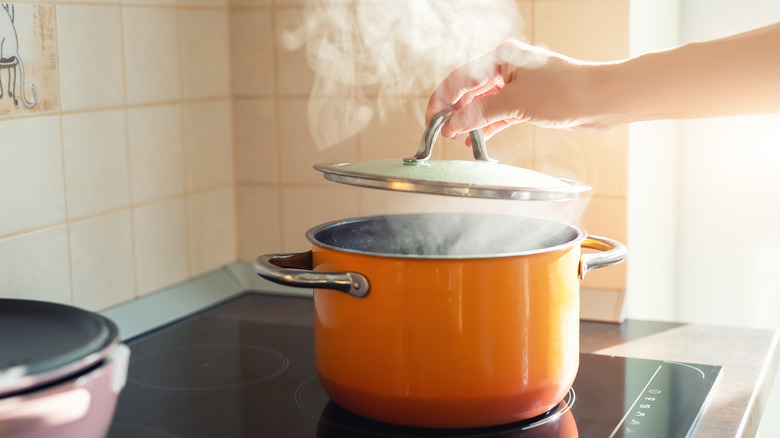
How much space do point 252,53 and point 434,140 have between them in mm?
646

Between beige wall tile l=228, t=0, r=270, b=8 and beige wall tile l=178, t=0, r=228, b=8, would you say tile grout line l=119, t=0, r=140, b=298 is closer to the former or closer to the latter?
beige wall tile l=178, t=0, r=228, b=8

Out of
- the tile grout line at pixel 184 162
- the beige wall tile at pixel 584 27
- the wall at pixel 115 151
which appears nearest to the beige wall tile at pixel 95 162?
the wall at pixel 115 151

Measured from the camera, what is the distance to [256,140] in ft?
4.49

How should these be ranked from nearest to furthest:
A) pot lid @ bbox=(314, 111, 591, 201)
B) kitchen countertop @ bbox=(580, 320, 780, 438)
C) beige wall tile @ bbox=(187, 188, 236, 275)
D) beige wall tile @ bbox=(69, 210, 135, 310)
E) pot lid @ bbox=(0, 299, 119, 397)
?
pot lid @ bbox=(0, 299, 119, 397) → pot lid @ bbox=(314, 111, 591, 201) → kitchen countertop @ bbox=(580, 320, 780, 438) → beige wall tile @ bbox=(69, 210, 135, 310) → beige wall tile @ bbox=(187, 188, 236, 275)

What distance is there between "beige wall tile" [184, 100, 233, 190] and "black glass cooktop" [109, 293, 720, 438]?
292 mm

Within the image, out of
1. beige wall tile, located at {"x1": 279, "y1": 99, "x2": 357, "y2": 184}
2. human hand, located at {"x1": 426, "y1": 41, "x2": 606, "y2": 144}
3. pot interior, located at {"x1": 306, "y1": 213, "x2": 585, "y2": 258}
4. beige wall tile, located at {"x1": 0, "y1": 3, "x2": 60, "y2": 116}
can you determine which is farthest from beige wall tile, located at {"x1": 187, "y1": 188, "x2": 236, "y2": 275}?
human hand, located at {"x1": 426, "y1": 41, "x2": 606, "y2": 144}

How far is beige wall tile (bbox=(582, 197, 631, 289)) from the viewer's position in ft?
3.81

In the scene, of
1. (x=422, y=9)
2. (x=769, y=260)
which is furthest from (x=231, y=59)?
(x=769, y=260)

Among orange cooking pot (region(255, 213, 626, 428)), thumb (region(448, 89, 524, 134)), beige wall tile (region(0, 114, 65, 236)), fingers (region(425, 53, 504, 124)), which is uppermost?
fingers (region(425, 53, 504, 124))

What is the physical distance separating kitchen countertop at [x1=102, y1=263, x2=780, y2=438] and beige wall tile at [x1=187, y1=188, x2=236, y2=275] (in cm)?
3

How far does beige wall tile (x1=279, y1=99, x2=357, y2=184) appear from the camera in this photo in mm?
1328

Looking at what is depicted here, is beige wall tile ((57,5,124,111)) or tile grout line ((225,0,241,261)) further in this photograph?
tile grout line ((225,0,241,261))

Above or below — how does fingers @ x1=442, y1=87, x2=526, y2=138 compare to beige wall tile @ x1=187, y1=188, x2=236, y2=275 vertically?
above

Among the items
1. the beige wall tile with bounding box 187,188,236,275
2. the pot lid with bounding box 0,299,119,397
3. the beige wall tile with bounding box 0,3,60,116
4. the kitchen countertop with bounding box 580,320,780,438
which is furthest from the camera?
the beige wall tile with bounding box 187,188,236,275
